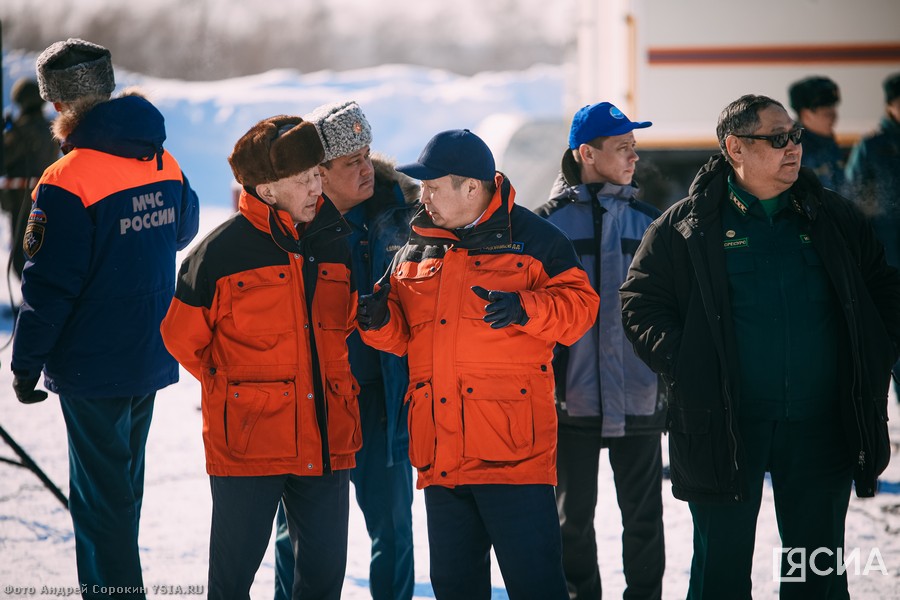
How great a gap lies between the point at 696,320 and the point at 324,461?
1.21 meters

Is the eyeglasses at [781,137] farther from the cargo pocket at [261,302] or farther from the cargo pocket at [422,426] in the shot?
the cargo pocket at [261,302]

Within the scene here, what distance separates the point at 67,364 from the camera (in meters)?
3.45

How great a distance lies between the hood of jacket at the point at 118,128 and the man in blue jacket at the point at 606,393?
5.05ft

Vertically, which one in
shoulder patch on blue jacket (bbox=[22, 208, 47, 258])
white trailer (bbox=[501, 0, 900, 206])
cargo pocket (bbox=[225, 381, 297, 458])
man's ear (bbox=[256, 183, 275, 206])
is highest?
white trailer (bbox=[501, 0, 900, 206])

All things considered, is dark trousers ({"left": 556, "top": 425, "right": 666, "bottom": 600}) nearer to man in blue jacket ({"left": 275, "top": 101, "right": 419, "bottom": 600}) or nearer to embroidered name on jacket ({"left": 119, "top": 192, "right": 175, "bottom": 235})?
man in blue jacket ({"left": 275, "top": 101, "right": 419, "bottom": 600})

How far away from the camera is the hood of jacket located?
3.48m

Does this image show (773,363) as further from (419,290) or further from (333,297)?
(333,297)

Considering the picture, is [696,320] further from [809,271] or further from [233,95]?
[233,95]

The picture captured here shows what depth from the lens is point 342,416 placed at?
10.3ft

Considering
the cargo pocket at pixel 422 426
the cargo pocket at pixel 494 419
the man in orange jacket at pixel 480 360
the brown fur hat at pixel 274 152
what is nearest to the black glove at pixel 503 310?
the man in orange jacket at pixel 480 360

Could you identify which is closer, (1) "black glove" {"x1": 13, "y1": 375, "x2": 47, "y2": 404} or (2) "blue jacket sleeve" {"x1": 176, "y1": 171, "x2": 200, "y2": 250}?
(1) "black glove" {"x1": 13, "y1": 375, "x2": 47, "y2": 404}

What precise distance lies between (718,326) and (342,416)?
1.19 metres

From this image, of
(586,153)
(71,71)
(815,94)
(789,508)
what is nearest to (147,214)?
(71,71)

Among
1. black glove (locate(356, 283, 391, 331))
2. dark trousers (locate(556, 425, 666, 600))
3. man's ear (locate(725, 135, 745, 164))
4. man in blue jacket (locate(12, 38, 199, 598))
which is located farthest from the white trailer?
black glove (locate(356, 283, 391, 331))
